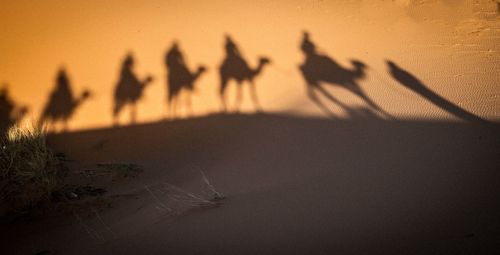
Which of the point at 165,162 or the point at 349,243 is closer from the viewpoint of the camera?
the point at 349,243

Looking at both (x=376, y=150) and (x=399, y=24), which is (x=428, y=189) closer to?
(x=376, y=150)

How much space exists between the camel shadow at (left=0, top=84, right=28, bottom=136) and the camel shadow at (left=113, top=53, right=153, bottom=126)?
1859 millimetres

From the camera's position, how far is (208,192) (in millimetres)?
4262

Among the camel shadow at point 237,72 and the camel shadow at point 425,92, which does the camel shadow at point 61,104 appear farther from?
the camel shadow at point 425,92

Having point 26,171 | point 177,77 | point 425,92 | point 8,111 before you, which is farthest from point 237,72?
point 8,111

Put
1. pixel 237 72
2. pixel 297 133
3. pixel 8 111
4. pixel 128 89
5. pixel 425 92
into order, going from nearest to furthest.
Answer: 1. pixel 297 133
2. pixel 425 92
3. pixel 8 111
4. pixel 128 89
5. pixel 237 72

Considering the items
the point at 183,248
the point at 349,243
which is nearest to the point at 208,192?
the point at 183,248

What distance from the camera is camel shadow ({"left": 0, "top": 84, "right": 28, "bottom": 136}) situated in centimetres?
682

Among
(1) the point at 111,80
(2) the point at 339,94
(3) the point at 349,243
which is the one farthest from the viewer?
(1) the point at 111,80

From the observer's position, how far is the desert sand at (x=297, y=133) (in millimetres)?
3361

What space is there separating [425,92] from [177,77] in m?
4.82

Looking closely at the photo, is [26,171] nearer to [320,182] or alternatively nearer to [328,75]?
[320,182]

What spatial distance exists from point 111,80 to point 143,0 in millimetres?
3612

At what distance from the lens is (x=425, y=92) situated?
6.20 metres
